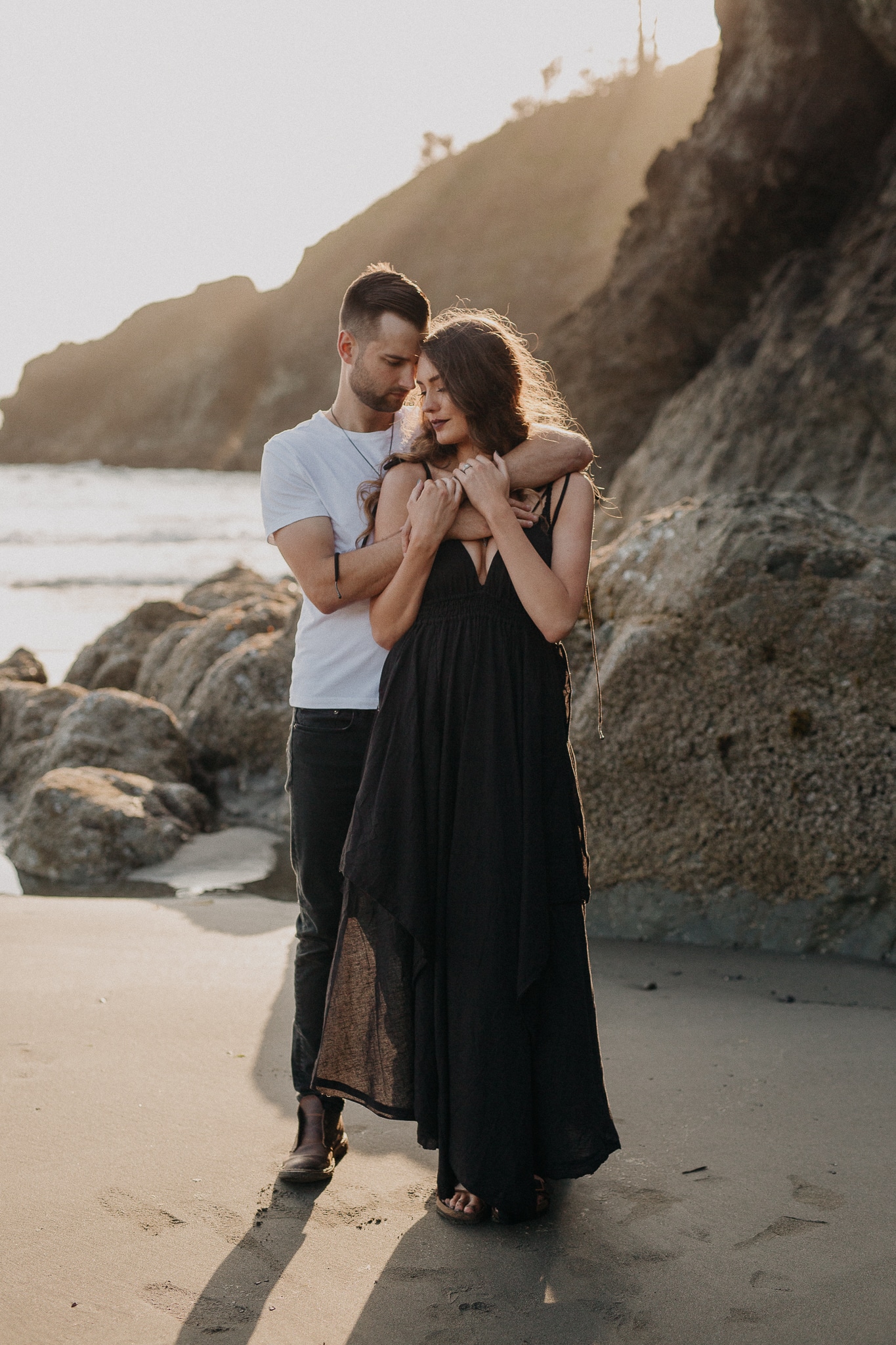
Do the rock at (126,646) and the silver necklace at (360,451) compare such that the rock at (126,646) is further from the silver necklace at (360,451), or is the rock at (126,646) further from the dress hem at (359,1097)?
the dress hem at (359,1097)

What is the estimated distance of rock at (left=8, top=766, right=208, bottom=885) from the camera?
527 centimetres

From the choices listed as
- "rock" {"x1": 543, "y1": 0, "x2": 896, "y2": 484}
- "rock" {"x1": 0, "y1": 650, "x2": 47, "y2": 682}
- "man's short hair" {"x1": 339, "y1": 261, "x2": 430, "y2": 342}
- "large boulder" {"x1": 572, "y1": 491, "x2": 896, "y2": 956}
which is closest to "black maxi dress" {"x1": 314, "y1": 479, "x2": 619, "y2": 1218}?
"man's short hair" {"x1": 339, "y1": 261, "x2": 430, "y2": 342}

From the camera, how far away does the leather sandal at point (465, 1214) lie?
238 cm

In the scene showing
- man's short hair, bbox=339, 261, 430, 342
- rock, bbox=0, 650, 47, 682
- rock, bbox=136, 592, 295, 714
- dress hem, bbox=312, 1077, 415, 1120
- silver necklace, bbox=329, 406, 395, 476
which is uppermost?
man's short hair, bbox=339, 261, 430, 342

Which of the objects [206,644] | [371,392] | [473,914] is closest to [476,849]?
[473,914]

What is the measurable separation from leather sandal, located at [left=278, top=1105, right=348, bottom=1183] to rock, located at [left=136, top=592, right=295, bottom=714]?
4907 millimetres

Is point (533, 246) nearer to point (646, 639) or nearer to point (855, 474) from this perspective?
point (855, 474)

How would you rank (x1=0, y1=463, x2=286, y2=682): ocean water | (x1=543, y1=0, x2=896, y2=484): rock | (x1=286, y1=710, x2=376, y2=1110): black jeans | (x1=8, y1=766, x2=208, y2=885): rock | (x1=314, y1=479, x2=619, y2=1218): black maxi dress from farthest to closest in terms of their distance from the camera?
1. (x1=0, y1=463, x2=286, y2=682): ocean water
2. (x1=543, y1=0, x2=896, y2=484): rock
3. (x1=8, y1=766, x2=208, y2=885): rock
4. (x1=286, y1=710, x2=376, y2=1110): black jeans
5. (x1=314, y1=479, x2=619, y2=1218): black maxi dress

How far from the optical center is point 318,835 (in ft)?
8.84

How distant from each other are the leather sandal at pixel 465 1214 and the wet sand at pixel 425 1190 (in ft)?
0.07

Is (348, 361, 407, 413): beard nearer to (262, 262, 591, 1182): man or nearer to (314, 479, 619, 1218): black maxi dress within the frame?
(262, 262, 591, 1182): man

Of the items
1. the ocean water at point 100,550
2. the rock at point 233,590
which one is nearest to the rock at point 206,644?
the rock at point 233,590

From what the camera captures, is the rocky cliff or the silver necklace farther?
the rocky cliff

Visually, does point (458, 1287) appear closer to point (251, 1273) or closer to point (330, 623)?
point (251, 1273)
